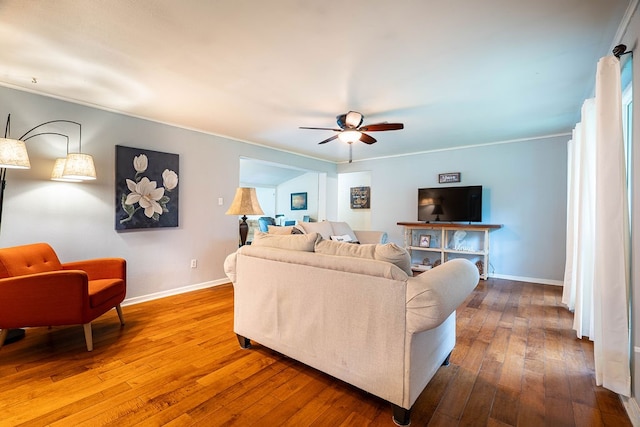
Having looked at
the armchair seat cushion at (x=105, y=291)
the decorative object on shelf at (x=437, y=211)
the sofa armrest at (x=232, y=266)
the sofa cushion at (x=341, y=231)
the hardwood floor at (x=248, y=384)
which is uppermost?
the decorative object on shelf at (x=437, y=211)

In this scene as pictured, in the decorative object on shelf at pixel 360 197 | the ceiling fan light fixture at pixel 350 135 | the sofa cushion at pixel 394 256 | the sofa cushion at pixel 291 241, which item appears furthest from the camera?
the decorative object on shelf at pixel 360 197

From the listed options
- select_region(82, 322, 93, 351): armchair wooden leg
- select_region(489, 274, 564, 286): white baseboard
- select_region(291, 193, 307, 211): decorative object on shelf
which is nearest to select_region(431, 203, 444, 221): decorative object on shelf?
select_region(489, 274, 564, 286): white baseboard

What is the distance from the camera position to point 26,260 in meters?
2.37

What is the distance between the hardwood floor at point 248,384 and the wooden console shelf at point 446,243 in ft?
6.55

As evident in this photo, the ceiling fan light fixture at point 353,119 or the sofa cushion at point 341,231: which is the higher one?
the ceiling fan light fixture at point 353,119

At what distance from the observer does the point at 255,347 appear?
92.8 inches

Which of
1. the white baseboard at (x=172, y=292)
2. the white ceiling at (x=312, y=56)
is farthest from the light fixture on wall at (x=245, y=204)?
the white baseboard at (x=172, y=292)

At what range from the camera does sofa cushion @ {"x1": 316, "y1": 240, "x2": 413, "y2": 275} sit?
1.59 meters

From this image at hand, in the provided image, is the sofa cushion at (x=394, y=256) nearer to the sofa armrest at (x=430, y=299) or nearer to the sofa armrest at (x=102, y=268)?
the sofa armrest at (x=430, y=299)

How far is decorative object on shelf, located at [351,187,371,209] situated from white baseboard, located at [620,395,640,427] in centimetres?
591

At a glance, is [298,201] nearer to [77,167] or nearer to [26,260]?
[77,167]

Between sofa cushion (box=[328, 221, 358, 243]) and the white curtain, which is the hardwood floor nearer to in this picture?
the white curtain

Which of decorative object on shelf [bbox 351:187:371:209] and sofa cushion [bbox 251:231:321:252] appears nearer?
sofa cushion [bbox 251:231:321:252]

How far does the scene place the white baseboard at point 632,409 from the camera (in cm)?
146
